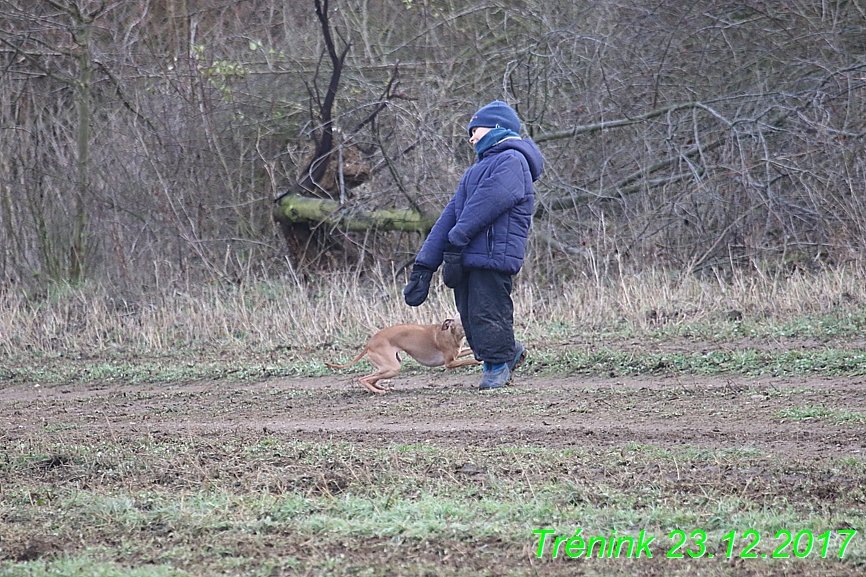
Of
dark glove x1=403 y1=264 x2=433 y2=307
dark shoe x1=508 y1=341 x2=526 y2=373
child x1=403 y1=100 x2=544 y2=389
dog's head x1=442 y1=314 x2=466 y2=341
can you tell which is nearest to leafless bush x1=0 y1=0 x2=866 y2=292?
dog's head x1=442 y1=314 x2=466 y2=341

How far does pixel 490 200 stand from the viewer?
26.3 ft

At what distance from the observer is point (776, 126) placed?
16.3m

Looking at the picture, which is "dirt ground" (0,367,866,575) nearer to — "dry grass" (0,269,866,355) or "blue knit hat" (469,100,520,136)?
"blue knit hat" (469,100,520,136)

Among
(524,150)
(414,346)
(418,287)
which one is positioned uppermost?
(524,150)

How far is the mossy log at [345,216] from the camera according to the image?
54.6ft

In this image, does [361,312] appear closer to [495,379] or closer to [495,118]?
[495,379]

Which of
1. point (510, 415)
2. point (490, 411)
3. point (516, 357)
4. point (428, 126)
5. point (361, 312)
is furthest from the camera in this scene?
point (428, 126)

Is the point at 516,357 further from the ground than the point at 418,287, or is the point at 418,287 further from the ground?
the point at 418,287

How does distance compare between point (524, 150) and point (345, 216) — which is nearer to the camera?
point (524, 150)

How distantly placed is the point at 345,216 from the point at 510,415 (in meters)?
10.1

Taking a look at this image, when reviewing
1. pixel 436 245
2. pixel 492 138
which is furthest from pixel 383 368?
pixel 492 138

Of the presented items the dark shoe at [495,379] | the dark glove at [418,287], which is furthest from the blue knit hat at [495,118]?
the dark shoe at [495,379]

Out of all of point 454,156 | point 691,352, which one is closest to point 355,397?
point 691,352

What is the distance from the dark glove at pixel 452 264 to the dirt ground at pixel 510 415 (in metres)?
0.98
